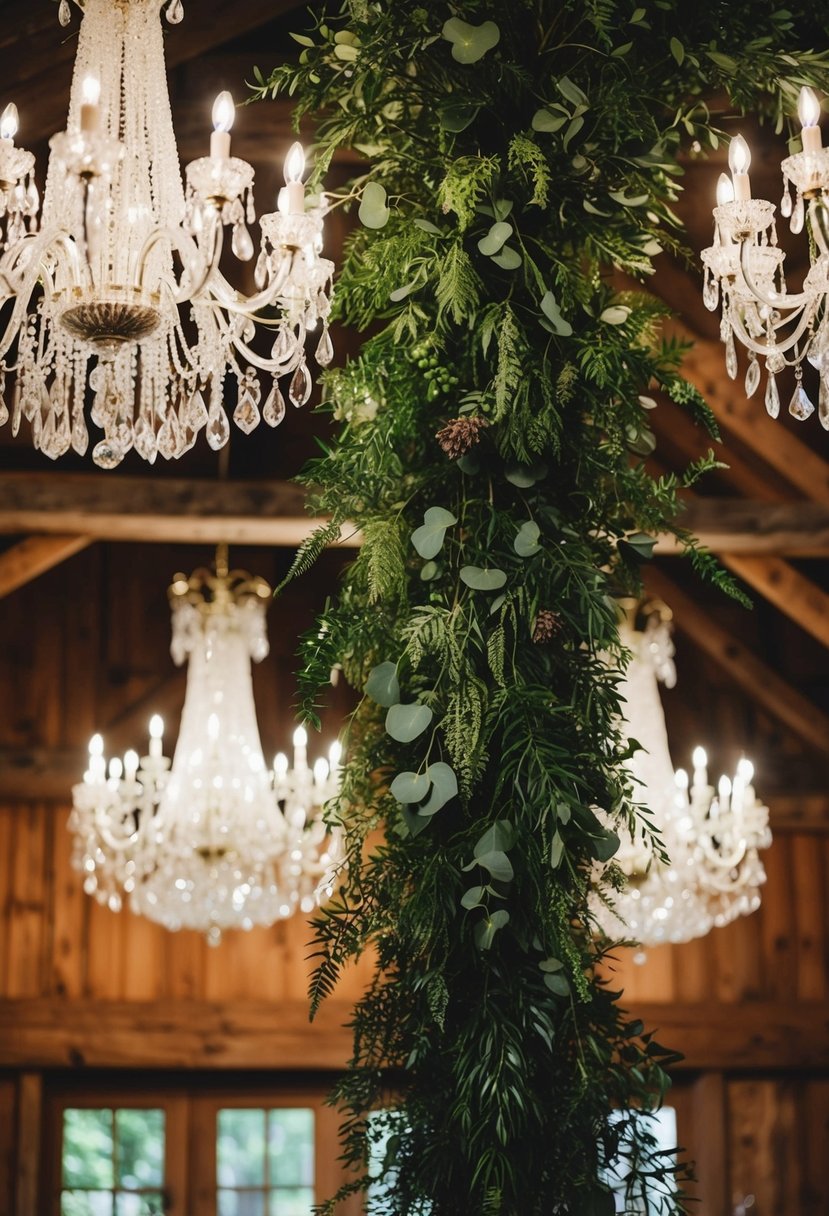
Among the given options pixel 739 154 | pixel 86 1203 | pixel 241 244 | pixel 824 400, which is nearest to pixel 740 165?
pixel 739 154

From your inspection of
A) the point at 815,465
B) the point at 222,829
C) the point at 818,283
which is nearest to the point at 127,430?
the point at 818,283

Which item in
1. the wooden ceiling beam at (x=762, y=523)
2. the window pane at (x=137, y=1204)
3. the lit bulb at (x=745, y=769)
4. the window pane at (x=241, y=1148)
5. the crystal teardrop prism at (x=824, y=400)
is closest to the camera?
the crystal teardrop prism at (x=824, y=400)

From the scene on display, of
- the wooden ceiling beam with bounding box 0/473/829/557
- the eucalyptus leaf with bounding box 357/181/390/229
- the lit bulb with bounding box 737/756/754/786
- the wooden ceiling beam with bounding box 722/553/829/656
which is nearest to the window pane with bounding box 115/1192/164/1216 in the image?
the wooden ceiling beam with bounding box 0/473/829/557

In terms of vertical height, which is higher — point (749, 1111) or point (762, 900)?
point (762, 900)

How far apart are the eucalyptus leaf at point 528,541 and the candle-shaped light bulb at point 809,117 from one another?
0.78m

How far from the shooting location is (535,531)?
73.2 inches

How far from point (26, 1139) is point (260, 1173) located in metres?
1.07

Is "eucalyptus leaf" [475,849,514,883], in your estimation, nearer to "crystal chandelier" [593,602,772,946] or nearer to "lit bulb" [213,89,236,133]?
"lit bulb" [213,89,236,133]

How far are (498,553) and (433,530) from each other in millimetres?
91

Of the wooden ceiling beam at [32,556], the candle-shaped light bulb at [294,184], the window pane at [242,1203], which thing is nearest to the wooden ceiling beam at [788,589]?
the wooden ceiling beam at [32,556]

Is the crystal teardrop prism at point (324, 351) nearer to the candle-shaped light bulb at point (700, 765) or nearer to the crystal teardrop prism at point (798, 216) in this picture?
the crystal teardrop prism at point (798, 216)

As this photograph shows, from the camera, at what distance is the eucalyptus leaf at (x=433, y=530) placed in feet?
6.16

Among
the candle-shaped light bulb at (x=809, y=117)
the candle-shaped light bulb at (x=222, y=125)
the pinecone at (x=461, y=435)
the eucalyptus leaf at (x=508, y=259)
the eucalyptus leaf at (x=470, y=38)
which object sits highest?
the candle-shaped light bulb at (x=222, y=125)

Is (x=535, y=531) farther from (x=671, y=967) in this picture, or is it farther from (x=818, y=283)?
(x=671, y=967)
